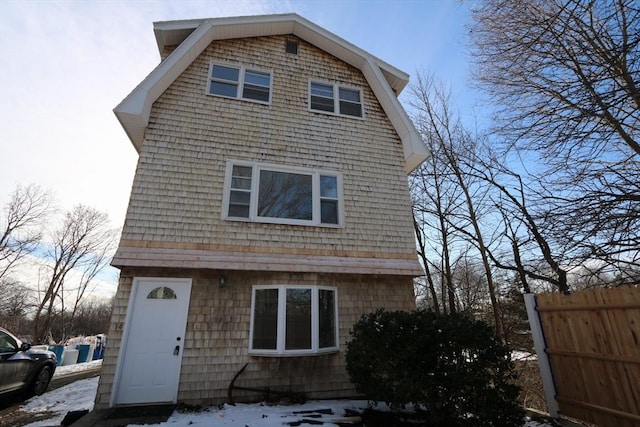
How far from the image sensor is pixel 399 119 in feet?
28.2

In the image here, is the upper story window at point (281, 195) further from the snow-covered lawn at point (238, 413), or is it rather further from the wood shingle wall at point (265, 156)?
the snow-covered lawn at point (238, 413)

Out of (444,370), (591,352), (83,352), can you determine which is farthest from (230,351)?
(83,352)

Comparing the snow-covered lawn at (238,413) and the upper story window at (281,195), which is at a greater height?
the upper story window at (281,195)

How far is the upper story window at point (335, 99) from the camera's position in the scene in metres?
8.65

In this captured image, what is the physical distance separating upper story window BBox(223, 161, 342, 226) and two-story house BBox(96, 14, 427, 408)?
33 millimetres

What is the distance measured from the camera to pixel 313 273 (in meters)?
6.91

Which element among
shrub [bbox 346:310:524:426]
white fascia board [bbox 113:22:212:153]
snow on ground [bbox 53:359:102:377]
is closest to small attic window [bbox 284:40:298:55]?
white fascia board [bbox 113:22:212:153]

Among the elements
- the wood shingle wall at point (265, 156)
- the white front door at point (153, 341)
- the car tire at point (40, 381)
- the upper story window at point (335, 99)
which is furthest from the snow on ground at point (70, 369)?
the upper story window at point (335, 99)

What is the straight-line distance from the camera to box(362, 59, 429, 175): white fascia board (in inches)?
326

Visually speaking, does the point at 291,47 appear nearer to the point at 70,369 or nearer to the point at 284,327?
the point at 284,327

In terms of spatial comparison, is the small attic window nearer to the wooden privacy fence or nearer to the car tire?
the wooden privacy fence

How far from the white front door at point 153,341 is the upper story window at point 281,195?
2041 mm

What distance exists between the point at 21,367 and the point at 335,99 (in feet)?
33.5

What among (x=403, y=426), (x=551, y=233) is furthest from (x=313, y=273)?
(x=551, y=233)
